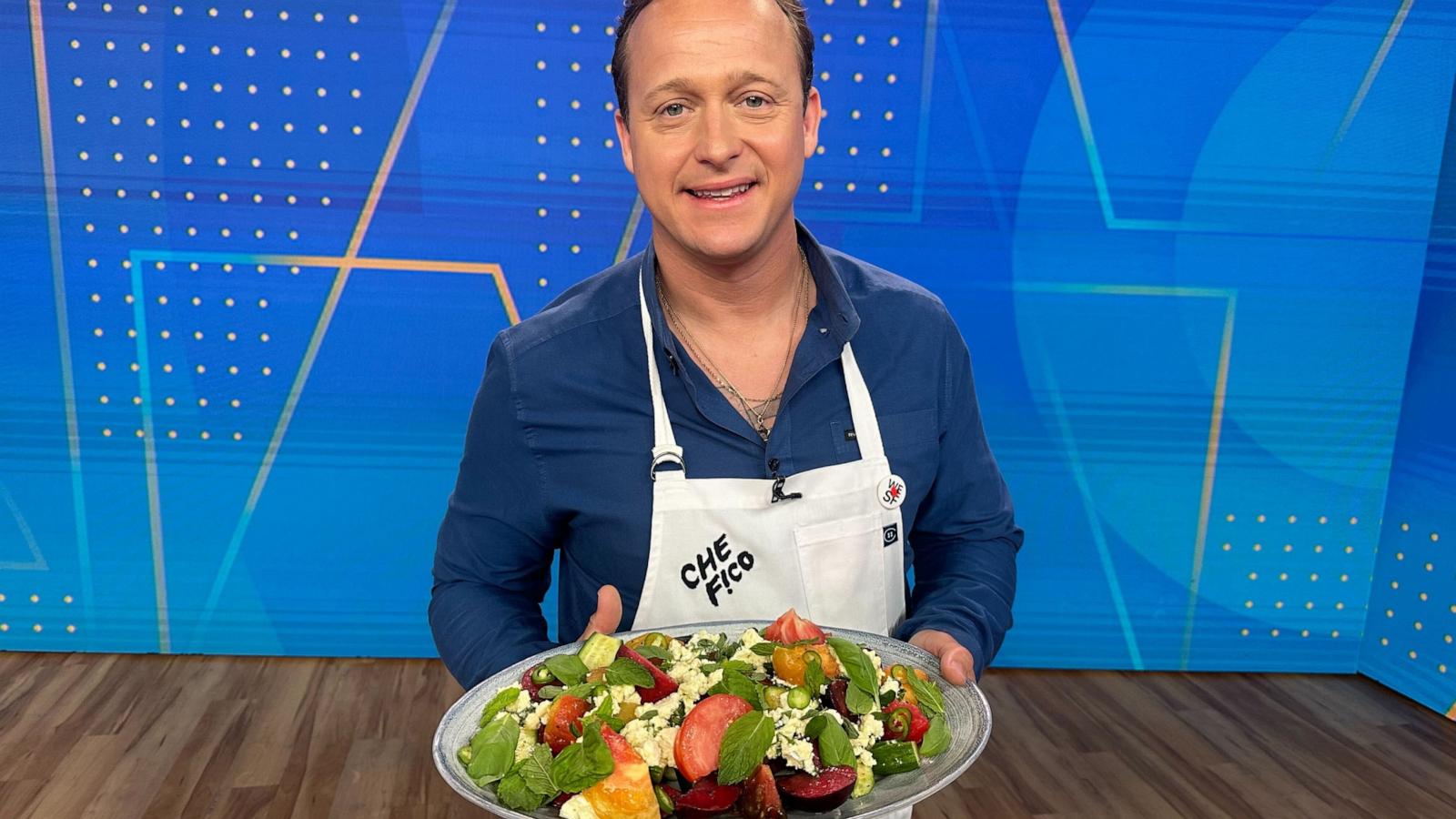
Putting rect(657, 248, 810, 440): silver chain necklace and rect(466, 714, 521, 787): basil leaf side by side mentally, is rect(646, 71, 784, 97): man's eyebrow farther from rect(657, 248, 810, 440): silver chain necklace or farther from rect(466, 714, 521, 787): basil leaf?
rect(466, 714, 521, 787): basil leaf

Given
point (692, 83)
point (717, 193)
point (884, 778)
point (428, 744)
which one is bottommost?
point (428, 744)

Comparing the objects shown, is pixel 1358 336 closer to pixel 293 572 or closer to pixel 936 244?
pixel 936 244

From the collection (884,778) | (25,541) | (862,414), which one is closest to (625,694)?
(884,778)

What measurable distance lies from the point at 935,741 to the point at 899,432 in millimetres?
545

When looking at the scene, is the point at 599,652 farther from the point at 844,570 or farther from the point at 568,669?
the point at 844,570

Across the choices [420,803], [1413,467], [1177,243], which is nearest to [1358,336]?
[1413,467]

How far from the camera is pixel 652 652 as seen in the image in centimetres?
104

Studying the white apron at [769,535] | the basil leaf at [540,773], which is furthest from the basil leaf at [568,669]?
the white apron at [769,535]

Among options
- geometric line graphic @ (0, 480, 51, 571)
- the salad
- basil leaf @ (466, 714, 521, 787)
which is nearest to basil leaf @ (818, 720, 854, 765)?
the salad

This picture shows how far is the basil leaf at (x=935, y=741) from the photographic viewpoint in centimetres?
95

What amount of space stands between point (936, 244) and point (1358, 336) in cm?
114

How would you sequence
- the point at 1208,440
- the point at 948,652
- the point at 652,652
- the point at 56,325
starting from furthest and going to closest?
the point at 1208,440, the point at 56,325, the point at 948,652, the point at 652,652

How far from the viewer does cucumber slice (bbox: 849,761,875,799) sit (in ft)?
2.91

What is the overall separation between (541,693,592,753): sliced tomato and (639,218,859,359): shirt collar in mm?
532
